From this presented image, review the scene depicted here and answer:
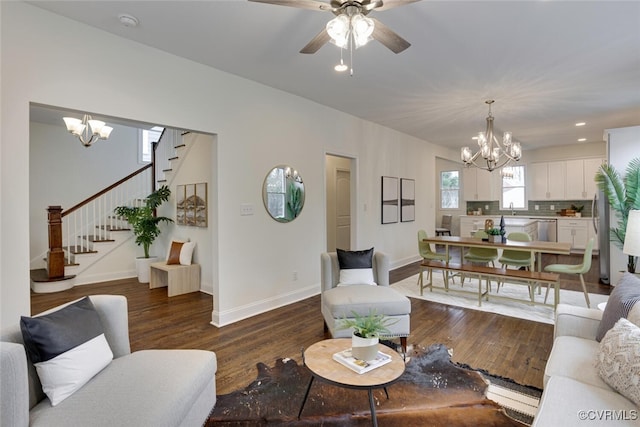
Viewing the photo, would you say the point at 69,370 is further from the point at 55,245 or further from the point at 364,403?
the point at 55,245

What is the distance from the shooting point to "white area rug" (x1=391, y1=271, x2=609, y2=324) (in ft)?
12.5

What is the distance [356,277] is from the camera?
10.7 feet

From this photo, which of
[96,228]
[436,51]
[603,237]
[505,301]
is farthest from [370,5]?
[96,228]

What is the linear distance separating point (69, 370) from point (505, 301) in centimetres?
465

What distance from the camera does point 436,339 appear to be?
308 centimetres

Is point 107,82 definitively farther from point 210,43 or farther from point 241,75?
point 241,75

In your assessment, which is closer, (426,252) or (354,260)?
(354,260)

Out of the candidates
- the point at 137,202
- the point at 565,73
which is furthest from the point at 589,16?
the point at 137,202

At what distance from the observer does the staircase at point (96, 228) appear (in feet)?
16.0

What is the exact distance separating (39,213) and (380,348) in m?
6.91

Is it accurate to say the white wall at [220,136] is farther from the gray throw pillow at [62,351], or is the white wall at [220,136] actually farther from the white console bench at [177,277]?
the white console bench at [177,277]

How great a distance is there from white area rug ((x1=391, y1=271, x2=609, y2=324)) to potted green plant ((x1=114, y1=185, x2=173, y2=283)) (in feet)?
13.6

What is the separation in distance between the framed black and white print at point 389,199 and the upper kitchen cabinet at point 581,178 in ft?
15.9

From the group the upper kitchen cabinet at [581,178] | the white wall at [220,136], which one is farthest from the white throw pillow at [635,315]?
the upper kitchen cabinet at [581,178]
